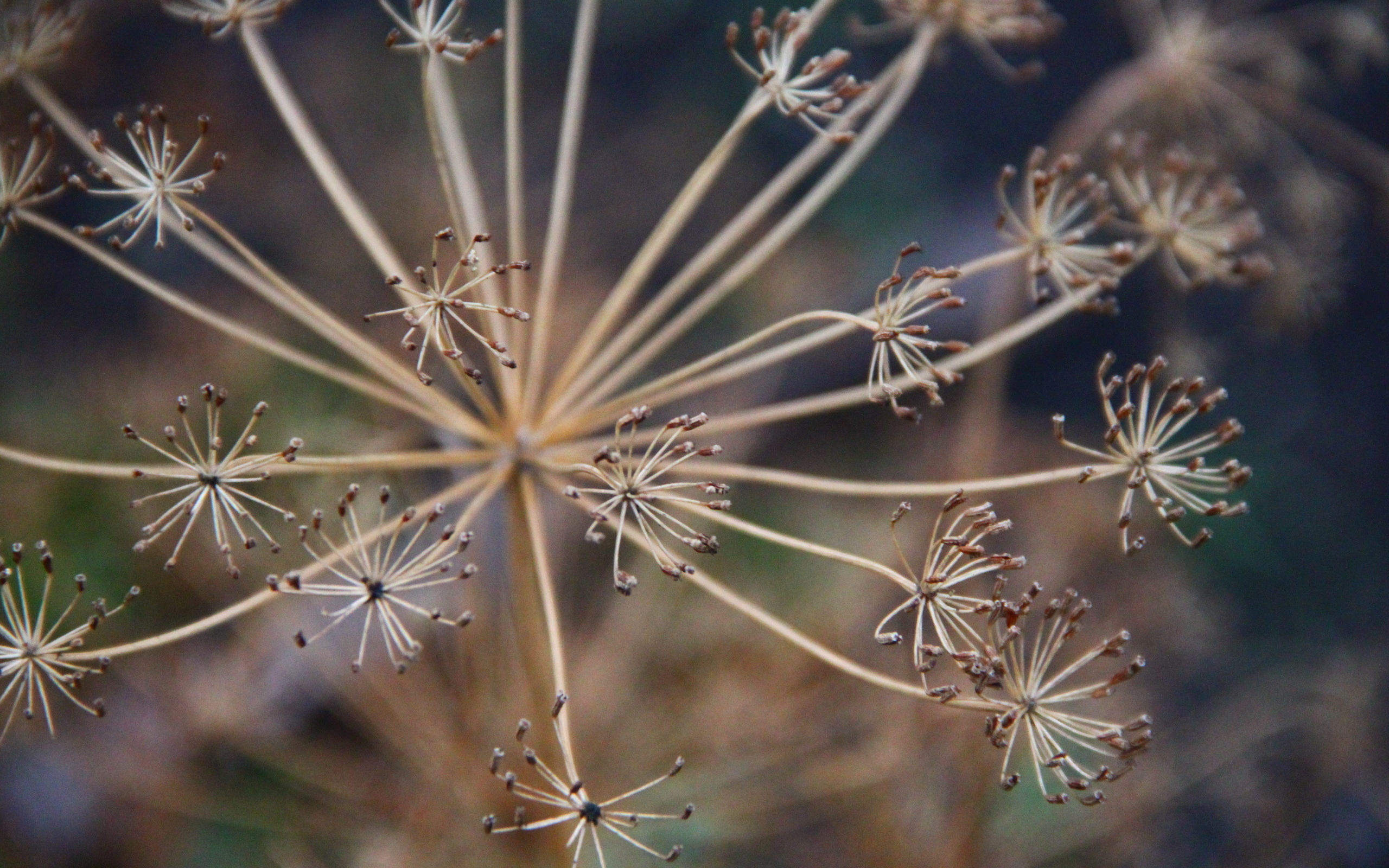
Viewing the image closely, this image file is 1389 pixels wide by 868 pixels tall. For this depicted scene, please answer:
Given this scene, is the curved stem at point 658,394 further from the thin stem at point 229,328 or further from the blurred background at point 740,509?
the blurred background at point 740,509

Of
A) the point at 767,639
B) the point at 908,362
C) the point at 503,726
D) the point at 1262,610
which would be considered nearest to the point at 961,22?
the point at 908,362

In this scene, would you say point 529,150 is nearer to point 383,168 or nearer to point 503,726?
point 383,168

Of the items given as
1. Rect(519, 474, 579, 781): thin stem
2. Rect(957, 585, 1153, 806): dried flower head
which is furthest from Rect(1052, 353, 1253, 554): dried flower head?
Rect(519, 474, 579, 781): thin stem

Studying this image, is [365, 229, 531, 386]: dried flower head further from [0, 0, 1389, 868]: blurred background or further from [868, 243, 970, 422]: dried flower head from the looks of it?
[0, 0, 1389, 868]: blurred background

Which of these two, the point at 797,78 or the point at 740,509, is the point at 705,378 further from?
the point at 740,509

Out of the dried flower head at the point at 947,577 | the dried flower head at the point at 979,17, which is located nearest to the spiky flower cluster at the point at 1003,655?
the dried flower head at the point at 947,577

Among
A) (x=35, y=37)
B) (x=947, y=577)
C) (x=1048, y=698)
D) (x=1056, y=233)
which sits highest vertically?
(x=35, y=37)

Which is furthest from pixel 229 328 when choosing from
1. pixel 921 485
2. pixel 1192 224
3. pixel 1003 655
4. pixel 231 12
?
pixel 1192 224

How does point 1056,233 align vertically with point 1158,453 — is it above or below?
above
